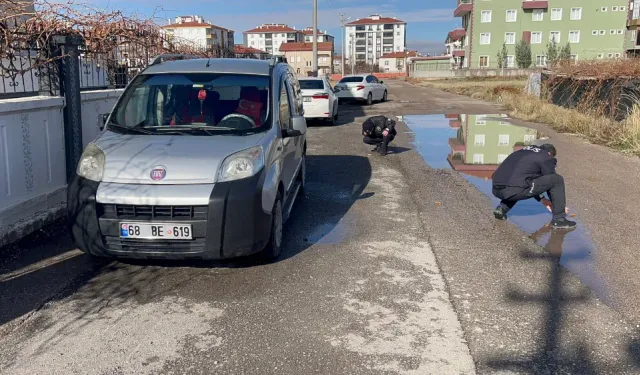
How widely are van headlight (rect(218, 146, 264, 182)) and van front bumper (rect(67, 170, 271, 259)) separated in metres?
0.08

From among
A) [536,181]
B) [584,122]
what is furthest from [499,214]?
[584,122]

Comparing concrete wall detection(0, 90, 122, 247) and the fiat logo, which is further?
concrete wall detection(0, 90, 122, 247)

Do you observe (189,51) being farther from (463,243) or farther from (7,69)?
(463,243)

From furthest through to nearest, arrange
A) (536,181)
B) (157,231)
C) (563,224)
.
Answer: (536,181) < (563,224) < (157,231)

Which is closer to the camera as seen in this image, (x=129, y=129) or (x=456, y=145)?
(x=129, y=129)

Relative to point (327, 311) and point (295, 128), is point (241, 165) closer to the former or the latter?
point (295, 128)

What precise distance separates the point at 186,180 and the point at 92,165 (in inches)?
37.3

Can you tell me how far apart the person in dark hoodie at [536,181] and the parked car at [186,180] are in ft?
8.87

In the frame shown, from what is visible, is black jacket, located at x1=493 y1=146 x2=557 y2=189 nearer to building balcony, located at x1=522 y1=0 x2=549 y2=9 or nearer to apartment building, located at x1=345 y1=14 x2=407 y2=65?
building balcony, located at x1=522 y1=0 x2=549 y2=9

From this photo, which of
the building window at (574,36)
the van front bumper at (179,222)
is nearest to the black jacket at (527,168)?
the van front bumper at (179,222)

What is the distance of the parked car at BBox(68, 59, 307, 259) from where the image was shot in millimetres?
4629

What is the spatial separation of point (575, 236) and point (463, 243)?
4.50 ft

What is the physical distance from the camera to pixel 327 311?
432 cm

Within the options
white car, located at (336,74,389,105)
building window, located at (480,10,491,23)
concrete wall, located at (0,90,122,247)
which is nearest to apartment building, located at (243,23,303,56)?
building window, located at (480,10,491,23)
